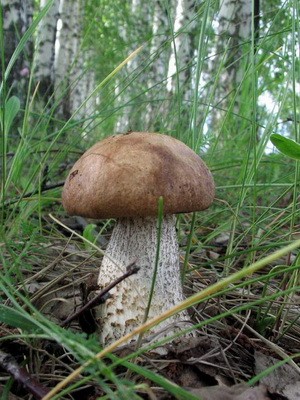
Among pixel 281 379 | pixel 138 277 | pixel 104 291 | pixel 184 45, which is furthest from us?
pixel 184 45

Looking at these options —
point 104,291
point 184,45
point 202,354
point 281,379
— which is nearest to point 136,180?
point 104,291

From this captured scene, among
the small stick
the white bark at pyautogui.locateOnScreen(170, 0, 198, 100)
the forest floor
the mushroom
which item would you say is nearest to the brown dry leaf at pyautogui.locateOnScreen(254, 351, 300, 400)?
the forest floor

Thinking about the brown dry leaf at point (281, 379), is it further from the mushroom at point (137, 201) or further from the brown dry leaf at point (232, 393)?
the mushroom at point (137, 201)

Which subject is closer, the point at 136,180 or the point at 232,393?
the point at 232,393

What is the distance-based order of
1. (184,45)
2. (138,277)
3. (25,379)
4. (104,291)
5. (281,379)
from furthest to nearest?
→ 1. (184,45)
2. (138,277)
3. (281,379)
4. (104,291)
5. (25,379)

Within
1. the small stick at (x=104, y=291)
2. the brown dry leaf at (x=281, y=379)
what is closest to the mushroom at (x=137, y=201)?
the small stick at (x=104, y=291)

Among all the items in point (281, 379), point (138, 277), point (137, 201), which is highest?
point (137, 201)

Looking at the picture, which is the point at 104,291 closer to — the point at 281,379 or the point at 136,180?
the point at 136,180
